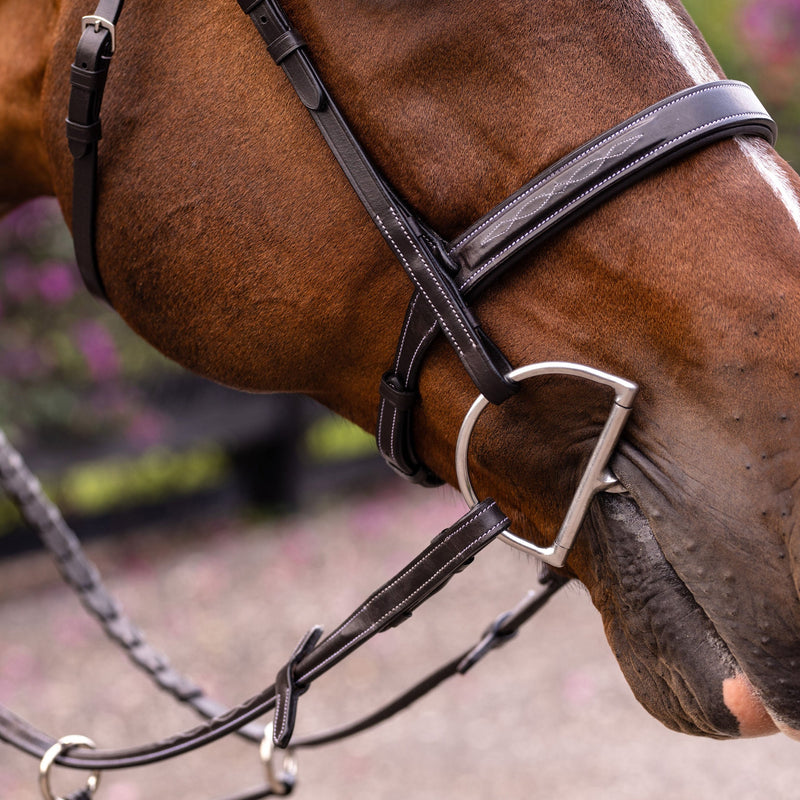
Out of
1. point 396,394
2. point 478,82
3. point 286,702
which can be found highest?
point 478,82

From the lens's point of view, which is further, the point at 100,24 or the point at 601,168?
the point at 100,24

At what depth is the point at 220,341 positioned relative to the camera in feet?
5.05

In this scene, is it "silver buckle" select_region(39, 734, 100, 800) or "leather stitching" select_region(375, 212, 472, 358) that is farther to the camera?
"silver buckle" select_region(39, 734, 100, 800)

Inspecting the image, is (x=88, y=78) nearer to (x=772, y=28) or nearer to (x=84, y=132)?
(x=84, y=132)

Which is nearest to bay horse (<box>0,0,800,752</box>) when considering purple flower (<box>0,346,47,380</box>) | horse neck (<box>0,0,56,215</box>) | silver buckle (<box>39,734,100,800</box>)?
horse neck (<box>0,0,56,215</box>)

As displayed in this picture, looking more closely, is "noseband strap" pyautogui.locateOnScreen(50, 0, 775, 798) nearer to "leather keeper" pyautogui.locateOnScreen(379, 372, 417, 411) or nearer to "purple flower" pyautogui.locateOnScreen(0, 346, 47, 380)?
"leather keeper" pyautogui.locateOnScreen(379, 372, 417, 411)

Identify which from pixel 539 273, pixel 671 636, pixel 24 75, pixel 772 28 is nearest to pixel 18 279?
pixel 24 75

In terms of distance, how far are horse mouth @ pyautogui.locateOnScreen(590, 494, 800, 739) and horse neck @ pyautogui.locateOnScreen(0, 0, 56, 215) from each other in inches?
49.2

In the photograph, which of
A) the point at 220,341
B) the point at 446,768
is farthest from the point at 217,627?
the point at 220,341

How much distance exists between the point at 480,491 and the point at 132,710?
3.59 m

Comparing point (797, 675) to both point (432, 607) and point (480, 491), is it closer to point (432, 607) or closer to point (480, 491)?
point (480, 491)

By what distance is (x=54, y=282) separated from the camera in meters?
4.90

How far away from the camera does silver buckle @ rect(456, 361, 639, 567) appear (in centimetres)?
120

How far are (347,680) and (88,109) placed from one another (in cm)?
373
